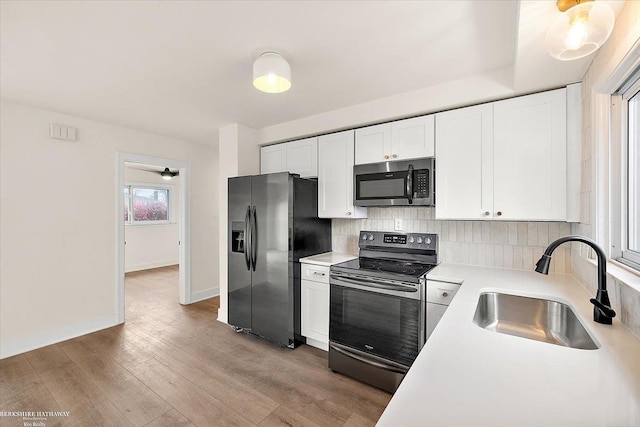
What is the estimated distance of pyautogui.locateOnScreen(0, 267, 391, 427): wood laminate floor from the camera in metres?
1.97

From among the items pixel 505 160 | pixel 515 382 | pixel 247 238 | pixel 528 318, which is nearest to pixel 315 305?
pixel 247 238

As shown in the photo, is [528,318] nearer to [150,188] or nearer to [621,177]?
[621,177]

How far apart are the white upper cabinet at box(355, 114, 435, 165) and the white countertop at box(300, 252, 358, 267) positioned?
984 millimetres

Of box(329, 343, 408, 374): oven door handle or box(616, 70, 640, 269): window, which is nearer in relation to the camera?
box(616, 70, 640, 269): window

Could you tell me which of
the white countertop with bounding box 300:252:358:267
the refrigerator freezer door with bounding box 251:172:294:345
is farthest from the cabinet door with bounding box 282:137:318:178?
the white countertop with bounding box 300:252:358:267

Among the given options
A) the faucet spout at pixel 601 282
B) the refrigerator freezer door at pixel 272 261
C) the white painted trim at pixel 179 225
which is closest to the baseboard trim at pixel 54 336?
the white painted trim at pixel 179 225

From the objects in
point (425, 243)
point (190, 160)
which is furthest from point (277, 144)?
point (425, 243)

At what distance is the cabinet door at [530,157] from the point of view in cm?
200

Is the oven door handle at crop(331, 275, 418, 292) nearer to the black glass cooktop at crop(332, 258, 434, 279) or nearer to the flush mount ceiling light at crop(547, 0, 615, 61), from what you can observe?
the black glass cooktop at crop(332, 258, 434, 279)

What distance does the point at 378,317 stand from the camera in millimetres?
2268

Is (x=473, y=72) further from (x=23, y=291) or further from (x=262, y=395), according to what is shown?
(x=23, y=291)

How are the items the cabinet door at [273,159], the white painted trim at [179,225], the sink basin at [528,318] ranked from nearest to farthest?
the sink basin at [528,318] → the cabinet door at [273,159] → the white painted trim at [179,225]

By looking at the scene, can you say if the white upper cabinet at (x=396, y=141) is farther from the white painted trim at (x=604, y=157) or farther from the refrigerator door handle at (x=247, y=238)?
the refrigerator door handle at (x=247, y=238)

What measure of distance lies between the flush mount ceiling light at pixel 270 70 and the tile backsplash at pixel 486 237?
1667 millimetres
